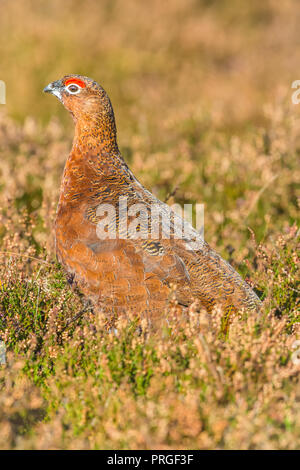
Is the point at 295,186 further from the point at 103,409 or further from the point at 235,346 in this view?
the point at 103,409

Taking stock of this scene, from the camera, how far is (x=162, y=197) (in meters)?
6.34

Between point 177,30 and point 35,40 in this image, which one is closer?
point 35,40

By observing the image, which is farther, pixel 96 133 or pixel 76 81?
pixel 76 81

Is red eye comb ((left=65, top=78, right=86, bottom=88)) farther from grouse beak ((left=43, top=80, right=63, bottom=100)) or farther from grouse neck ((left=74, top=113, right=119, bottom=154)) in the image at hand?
grouse neck ((left=74, top=113, right=119, bottom=154))

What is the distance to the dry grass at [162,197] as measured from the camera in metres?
2.68

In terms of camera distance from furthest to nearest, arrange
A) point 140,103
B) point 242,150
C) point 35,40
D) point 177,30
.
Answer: point 177,30, point 35,40, point 140,103, point 242,150

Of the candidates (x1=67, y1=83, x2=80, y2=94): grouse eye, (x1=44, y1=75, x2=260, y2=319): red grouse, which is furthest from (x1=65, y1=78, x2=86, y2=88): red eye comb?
(x1=44, y1=75, x2=260, y2=319): red grouse

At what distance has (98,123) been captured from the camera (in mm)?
4227

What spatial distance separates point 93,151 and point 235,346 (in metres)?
1.94

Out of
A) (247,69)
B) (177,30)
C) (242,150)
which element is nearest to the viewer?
(242,150)

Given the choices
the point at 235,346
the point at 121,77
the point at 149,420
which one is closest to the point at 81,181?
the point at 235,346

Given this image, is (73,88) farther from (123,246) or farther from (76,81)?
(123,246)

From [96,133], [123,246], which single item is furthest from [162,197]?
[123,246]

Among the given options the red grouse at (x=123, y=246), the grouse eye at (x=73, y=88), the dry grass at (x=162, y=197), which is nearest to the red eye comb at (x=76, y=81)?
the grouse eye at (x=73, y=88)
